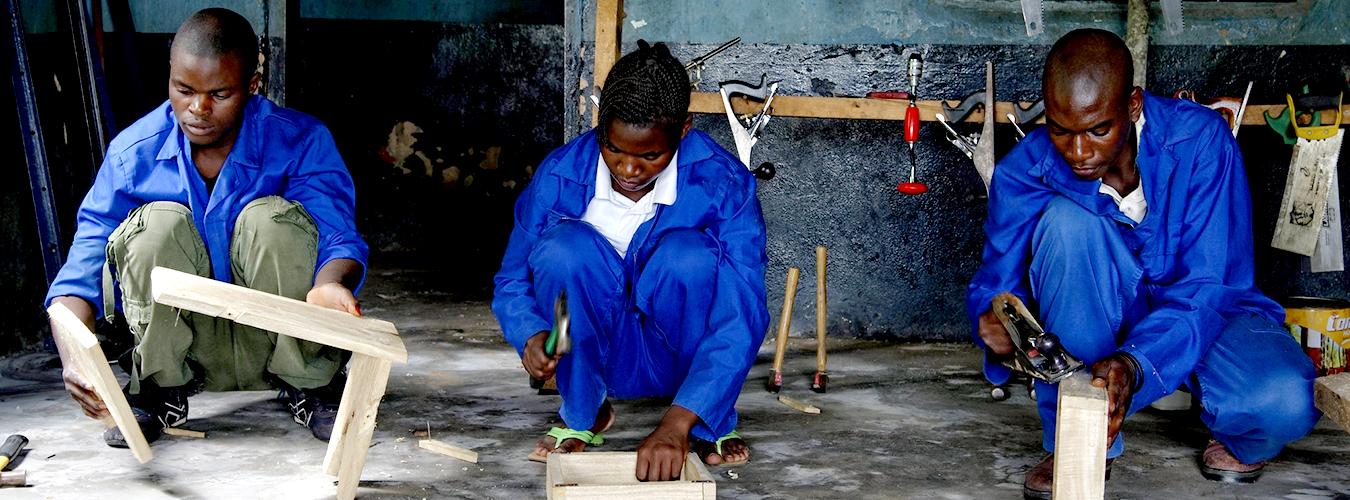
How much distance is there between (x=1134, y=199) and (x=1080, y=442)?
87 centimetres

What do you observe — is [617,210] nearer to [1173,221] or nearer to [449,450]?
[449,450]

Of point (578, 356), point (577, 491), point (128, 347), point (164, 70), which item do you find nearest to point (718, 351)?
point (578, 356)

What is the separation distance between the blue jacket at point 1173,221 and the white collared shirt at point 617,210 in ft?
2.52

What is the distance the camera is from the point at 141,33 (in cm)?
522

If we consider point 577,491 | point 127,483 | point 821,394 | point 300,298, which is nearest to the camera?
point 577,491

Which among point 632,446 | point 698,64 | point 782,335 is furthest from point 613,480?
point 698,64

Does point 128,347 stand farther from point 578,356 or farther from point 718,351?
point 718,351

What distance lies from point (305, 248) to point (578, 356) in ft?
2.19

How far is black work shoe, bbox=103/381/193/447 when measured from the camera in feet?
9.47

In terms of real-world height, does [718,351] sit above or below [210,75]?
below

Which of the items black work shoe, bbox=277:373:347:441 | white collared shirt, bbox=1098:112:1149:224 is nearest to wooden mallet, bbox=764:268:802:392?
white collared shirt, bbox=1098:112:1149:224

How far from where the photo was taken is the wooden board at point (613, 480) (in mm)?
2209

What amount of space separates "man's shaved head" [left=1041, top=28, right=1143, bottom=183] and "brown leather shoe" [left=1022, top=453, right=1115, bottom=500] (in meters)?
0.63

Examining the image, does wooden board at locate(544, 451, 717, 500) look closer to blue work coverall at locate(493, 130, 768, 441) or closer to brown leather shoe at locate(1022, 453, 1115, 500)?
blue work coverall at locate(493, 130, 768, 441)
